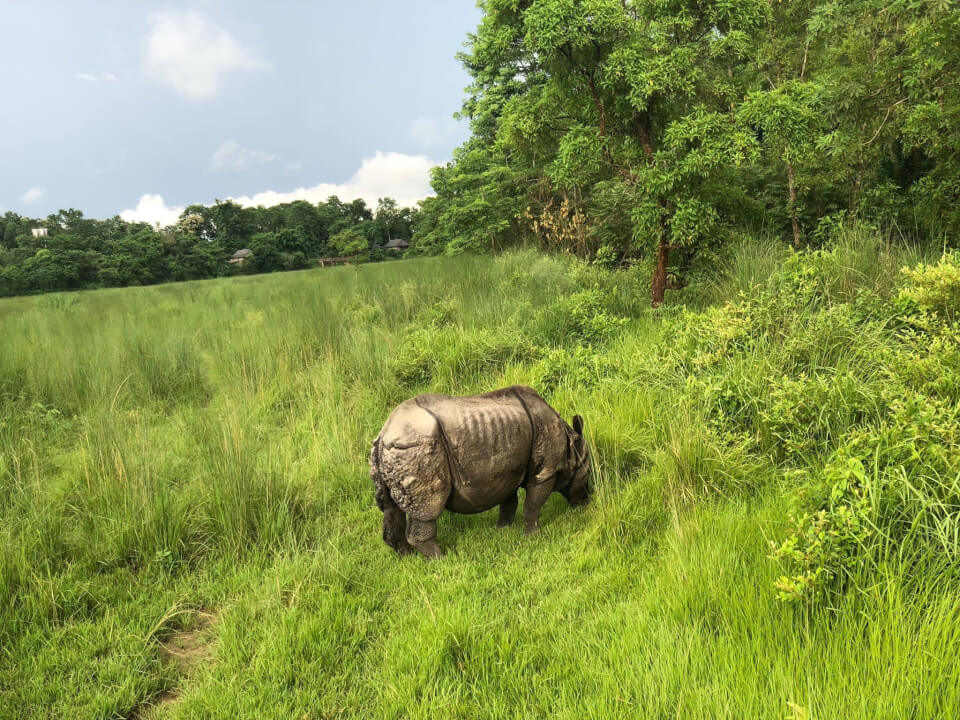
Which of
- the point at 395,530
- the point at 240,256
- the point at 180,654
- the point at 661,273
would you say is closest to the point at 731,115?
the point at 661,273

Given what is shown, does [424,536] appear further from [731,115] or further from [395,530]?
[731,115]

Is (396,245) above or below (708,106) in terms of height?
above

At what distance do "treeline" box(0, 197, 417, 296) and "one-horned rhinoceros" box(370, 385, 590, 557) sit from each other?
102 feet

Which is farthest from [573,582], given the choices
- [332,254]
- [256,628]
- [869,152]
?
[332,254]

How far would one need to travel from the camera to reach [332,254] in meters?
56.1

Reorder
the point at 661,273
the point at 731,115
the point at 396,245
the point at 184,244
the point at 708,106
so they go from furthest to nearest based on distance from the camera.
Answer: the point at 396,245, the point at 184,244, the point at 708,106, the point at 661,273, the point at 731,115

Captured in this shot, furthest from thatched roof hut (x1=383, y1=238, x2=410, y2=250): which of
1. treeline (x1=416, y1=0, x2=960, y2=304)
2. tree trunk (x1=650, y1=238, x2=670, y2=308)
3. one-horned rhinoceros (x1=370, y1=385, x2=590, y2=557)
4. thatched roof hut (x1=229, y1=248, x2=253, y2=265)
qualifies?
one-horned rhinoceros (x1=370, y1=385, x2=590, y2=557)

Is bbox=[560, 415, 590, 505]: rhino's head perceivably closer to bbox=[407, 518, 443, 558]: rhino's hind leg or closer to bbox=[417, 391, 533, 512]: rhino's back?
bbox=[417, 391, 533, 512]: rhino's back

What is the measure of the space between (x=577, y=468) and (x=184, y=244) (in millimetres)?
43296

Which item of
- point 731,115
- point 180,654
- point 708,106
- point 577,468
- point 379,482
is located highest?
point 708,106

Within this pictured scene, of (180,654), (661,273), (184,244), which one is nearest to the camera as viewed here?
(180,654)

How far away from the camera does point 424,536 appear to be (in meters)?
2.86

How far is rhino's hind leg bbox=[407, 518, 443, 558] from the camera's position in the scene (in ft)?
9.32

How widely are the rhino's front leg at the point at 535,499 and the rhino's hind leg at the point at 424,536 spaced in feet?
1.89
